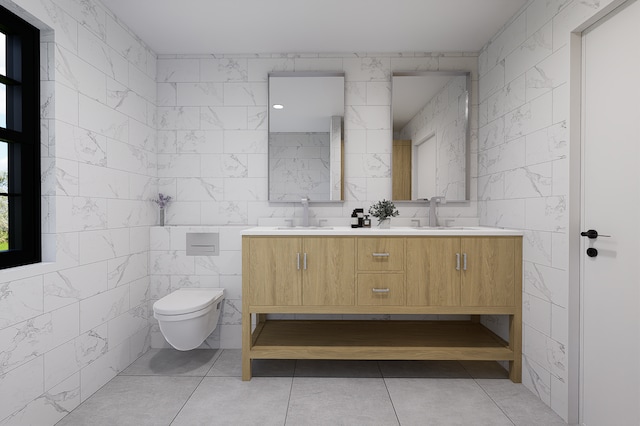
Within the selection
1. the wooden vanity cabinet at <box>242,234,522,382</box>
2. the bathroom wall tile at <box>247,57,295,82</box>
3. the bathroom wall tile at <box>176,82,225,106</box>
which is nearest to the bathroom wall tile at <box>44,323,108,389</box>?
the wooden vanity cabinet at <box>242,234,522,382</box>

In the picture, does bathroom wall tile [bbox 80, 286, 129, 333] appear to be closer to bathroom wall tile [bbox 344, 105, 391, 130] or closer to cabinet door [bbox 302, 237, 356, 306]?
cabinet door [bbox 302, 237, 356, 306]

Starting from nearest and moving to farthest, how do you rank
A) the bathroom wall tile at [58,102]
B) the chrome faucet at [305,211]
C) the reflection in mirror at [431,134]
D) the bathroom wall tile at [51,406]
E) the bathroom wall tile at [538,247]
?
the bathroom wall tile at [51,406] → the bathroom wall tile at [58,102] → the bathroom wall tile at [538,247] → the chrome faucet at [305,211] → the reflection in mirror at [431,134]

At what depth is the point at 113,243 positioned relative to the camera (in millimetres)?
2342

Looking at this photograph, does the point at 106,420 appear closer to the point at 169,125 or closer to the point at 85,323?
the point at 85,323

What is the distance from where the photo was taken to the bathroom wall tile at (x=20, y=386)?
1.55 meters

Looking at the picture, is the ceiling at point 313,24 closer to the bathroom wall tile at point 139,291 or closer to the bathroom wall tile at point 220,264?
the bathroom wall tile at point 220,264

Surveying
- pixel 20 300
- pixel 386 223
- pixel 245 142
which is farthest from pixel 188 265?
pixel 386 223

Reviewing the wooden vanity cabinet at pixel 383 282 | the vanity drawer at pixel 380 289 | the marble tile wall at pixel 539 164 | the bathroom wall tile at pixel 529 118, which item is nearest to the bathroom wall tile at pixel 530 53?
the marble tile wall at pixel 539 164

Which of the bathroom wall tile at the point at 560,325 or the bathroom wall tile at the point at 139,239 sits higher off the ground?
the bathroom wall tile at the point at 139,239

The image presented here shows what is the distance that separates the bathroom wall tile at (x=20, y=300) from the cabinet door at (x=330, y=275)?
55.1 inches

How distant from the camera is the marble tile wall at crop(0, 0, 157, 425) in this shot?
5.49 ft

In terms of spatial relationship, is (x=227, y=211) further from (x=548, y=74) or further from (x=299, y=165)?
(x=548, y=74)

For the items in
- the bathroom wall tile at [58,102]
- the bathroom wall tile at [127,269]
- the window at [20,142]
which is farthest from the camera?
the bathroom wall tile at [127,269]

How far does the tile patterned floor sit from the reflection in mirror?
1377mm
